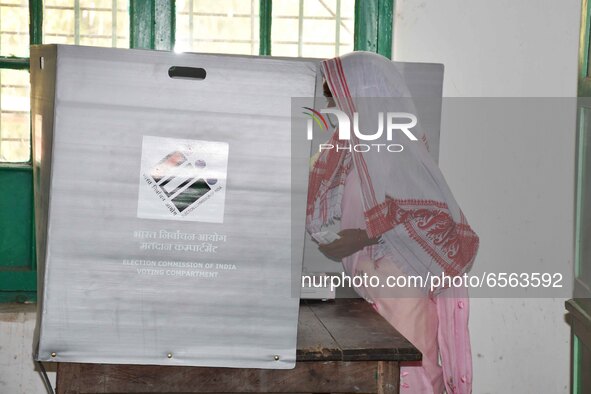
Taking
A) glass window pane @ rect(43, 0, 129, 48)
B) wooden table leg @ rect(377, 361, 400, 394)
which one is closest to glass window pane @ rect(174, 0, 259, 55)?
glass window pane @ rect(43, 0, 129, 48)

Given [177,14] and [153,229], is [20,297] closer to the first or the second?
[177,14]

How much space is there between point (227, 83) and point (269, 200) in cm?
19

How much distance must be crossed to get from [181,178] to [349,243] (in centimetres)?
100

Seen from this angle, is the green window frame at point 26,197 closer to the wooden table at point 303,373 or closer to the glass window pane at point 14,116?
the glass window pane at point 14,116

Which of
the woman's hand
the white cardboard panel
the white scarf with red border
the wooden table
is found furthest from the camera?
the woman's hand

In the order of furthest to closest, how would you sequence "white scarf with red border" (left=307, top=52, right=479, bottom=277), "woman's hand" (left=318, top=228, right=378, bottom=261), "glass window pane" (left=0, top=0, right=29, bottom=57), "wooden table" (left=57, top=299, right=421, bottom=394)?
"glass window pane" (left=0, top=0, right=29, bottom=57), "woman's hand" (left=318, top=228, right=378, bottom=261), "white scarf with red border" (left=307, top=52, right=479, bottom=277), "wooden table" (left=57, top=299, right=421, bottom=394)

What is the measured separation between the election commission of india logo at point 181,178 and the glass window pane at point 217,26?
1403 millimetres

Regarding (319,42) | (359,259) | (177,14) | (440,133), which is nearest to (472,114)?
(440,133)

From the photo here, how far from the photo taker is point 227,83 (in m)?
1.28

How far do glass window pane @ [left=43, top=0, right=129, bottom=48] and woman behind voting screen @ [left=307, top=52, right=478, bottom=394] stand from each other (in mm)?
751

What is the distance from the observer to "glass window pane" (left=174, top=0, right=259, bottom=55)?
2.63 metres

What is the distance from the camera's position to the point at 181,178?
50.6 inches

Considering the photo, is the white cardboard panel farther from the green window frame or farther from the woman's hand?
the green window frame

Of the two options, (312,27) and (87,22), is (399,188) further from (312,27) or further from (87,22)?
(87,22)
